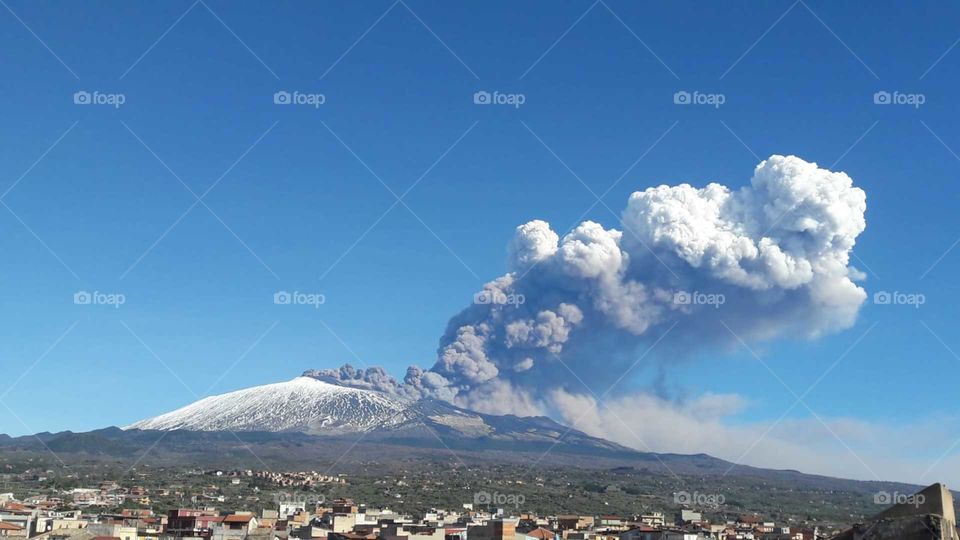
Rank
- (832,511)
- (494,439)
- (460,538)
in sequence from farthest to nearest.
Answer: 1. (494,439)
2. (832,511)
3. (460,538)

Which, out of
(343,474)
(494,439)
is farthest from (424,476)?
(494,439)

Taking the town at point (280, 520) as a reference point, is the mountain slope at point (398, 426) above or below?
above

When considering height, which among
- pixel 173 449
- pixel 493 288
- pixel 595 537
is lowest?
pixel 595 537

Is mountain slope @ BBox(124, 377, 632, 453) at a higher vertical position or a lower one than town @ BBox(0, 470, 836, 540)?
Answer: higher

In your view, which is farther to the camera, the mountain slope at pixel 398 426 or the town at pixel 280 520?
the mountain slope at pixel 398 426

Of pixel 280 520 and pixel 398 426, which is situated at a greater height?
pixel 398 426

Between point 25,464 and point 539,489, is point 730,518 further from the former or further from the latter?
point 25,464

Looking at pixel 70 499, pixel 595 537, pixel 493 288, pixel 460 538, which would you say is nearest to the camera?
pixel 460 538

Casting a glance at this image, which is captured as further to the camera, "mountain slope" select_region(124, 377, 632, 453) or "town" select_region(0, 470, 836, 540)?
"mountain slope" select_region(124, 377, 632, 453)
